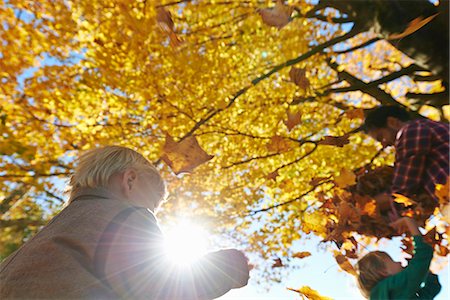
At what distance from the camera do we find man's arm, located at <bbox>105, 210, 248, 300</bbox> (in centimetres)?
104

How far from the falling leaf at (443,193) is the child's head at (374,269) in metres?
0.60

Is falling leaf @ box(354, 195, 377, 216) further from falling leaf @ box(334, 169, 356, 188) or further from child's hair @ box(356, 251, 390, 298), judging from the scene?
child's hair @ box(356, 251, 390, 298)

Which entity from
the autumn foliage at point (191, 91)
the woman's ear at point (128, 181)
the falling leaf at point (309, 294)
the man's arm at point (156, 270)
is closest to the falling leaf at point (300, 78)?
the autumn foliage at point (191, 91)

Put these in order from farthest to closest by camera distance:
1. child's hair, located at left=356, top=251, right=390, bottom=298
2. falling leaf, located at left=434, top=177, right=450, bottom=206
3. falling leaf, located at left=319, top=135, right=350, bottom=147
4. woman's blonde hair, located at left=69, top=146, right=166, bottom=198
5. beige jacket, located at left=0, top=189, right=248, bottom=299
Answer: falling leaf, located at left=319, top=135, right=350, bottom=147 → child's hair, located at left=356, top=251, right=390, bottom=298 → falling leaf, located at left=434, top=177, right=450, bottom=206 → woman's blonde hair, located at left=69, top=146, right=166, bottom=198 → beige jacket, located at left=0, top=189, right=248, bottom=299

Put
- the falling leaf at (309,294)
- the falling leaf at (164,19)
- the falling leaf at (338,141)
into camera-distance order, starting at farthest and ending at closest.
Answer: the falling leaf at (164,19) → the falling leaf at (338,141) → the falling leaf at (309,294)

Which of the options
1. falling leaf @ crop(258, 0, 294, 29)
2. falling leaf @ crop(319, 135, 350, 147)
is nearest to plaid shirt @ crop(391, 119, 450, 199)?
falling leaf @ crop(319, 135, 350, 147)

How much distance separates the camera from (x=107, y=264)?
41.0 inches

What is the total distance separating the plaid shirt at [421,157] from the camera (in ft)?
5.98

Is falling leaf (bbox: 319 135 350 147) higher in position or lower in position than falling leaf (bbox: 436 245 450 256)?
higher

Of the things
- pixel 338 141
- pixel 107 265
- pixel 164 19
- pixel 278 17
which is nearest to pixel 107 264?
pixel 107 265

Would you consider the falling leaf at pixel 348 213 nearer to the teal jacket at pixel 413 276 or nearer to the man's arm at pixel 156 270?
the teal jacket at pixel 413 276

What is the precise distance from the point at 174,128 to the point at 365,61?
4.68 metres

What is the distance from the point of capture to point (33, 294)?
96 centimetres

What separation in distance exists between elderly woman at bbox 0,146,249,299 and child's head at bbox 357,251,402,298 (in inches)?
51.7
